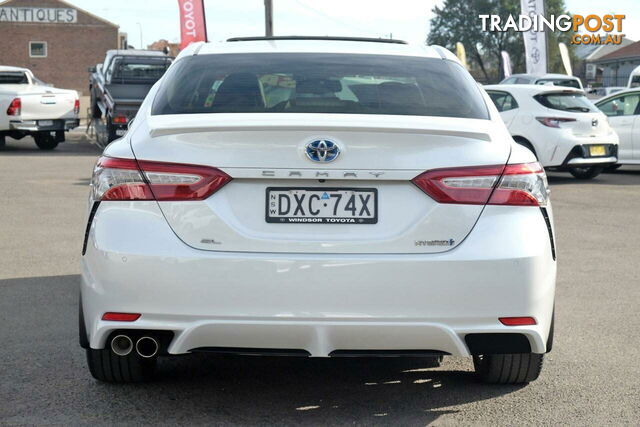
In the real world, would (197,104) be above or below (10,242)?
above

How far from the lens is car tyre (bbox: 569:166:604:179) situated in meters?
17.5

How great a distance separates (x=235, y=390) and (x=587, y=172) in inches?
540

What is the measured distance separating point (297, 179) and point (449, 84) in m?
1.10

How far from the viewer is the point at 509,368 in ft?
15.7

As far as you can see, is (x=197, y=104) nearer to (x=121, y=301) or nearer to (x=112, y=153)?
(x=112, y=153)

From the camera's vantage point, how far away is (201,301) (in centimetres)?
398

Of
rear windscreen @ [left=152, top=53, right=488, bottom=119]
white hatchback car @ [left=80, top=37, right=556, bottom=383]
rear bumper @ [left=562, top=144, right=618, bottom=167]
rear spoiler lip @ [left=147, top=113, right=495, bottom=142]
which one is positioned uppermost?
rear windscreen @ [left=152, top=53, right=488, bottom=119]

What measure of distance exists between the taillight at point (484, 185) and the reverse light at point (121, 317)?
3.82 feet

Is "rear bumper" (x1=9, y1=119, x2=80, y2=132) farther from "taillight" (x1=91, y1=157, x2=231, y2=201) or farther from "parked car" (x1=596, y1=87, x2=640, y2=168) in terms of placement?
"taillight" (x1=91, y1=157, x2=231, y2=201)

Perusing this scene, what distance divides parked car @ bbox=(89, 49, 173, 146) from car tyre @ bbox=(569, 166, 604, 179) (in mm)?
8239

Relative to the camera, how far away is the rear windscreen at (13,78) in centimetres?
2395

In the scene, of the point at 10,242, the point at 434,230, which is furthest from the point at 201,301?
the point at 10,242

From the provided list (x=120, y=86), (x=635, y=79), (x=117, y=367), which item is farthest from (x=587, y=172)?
(x=635, y=79)

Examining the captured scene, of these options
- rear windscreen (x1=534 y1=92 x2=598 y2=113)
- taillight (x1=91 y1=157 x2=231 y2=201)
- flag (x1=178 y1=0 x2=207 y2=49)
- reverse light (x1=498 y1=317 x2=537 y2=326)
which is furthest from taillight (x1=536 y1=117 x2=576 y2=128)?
flag (x1=178 y1=0 x2=207 y2=49)
